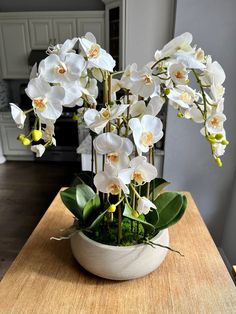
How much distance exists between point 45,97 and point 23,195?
8.65 ft

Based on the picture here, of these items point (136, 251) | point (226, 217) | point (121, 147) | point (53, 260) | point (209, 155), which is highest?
point (121, 147)

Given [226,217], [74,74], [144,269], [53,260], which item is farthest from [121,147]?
[226,217]

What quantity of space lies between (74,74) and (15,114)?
0.43ft

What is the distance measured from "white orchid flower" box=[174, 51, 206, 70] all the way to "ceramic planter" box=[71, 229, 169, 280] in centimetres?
39

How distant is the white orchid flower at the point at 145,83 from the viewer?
0.50 metres

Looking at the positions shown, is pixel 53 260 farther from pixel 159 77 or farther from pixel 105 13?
pixel 105 13

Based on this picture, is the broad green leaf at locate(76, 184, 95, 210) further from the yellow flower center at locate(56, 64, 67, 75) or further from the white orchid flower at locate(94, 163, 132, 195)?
the yellow flower center at locate(56, 64, 67, 75)

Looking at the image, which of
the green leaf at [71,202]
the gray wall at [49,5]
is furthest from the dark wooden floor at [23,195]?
the gray wall at [49,5]

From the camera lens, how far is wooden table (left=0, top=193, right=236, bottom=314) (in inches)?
23.3

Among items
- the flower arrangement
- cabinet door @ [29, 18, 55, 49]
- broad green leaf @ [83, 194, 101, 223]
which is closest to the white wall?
the flower arrangement

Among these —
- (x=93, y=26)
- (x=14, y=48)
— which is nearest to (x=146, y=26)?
(x=93, y=26)

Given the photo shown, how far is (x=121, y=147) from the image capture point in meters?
0.50

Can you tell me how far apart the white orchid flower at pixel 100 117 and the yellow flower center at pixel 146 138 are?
0.20ft

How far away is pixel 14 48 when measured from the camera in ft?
11.8
